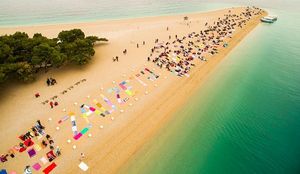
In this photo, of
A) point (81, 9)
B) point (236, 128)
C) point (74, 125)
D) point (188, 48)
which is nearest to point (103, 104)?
point (74, 125)

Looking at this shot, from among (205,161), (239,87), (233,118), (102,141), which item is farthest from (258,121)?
(102,141)

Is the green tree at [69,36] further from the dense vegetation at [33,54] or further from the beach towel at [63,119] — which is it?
the beach towel at [63,119]

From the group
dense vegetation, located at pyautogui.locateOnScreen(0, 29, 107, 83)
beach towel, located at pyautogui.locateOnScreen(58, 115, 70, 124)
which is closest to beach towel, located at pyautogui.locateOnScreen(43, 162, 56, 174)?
beach towel, located at pyautogui.locateOnScreen(58, 115, 70, 124)

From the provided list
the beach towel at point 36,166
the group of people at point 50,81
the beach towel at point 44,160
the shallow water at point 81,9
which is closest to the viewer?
the beach towel at point 36,166

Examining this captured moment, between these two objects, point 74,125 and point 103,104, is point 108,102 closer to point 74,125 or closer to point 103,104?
point 103,104

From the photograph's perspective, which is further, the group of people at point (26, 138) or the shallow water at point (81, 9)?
the shallow water at point (81, 9)

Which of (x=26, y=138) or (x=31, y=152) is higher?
(x=26, y=138)

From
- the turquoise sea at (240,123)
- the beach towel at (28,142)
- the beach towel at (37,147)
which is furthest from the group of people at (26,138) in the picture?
the turquoise sea at (240,123)
